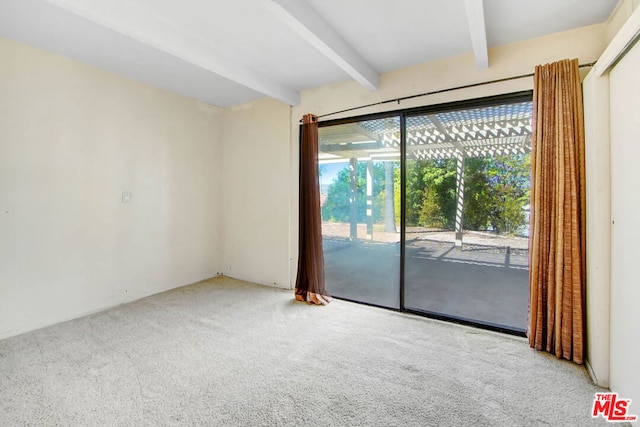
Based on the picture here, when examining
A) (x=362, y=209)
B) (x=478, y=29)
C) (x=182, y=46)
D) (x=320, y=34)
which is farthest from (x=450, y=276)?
(x=182, y=46)

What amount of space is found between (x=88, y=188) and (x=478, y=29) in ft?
12.1

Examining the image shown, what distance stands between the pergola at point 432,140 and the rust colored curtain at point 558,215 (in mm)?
307

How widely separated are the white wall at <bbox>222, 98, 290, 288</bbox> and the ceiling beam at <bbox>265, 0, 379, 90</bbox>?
1270 mm

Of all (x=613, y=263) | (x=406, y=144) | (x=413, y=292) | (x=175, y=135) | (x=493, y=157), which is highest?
(x=175, y=135)

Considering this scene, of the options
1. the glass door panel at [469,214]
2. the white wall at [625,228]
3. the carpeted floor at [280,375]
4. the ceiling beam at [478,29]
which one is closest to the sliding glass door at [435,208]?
the glass door panel at [469,214]

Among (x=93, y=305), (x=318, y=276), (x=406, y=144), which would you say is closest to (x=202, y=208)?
(x=93, y=305)

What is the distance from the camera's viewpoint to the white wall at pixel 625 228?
1.50m

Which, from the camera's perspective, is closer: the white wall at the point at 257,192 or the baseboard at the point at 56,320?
the baseboard at the point at 56,320

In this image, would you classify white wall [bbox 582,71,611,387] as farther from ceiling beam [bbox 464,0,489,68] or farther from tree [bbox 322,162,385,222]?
tree [bbox 322,162,385,222]

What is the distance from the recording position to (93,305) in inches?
118

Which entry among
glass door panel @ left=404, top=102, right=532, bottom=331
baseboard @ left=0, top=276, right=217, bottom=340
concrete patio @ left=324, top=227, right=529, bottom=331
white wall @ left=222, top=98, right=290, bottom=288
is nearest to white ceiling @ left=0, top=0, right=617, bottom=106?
glass door panel @ left=404, top=102, right=532, bottom=331

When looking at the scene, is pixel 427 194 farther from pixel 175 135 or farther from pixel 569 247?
pixel 175 135

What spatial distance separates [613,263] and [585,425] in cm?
94
